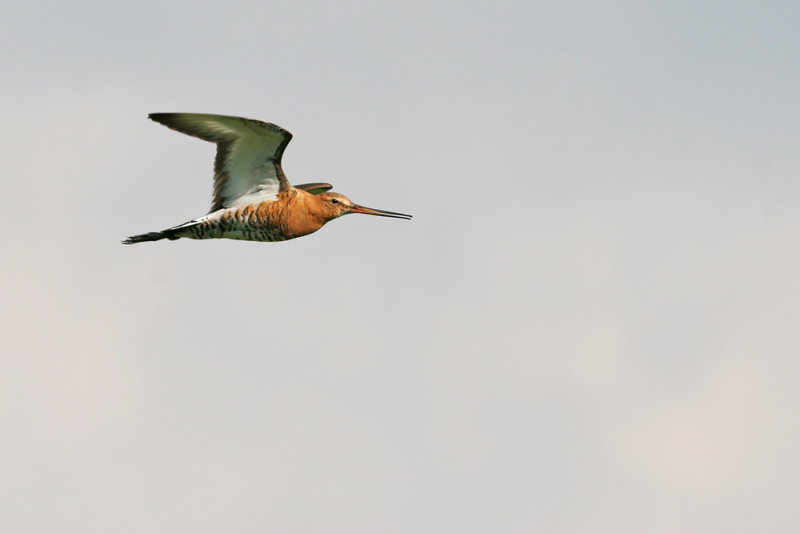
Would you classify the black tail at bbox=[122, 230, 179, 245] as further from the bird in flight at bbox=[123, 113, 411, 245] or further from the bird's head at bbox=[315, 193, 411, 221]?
the bird's head at bbox=[315, 193, 411, 221]

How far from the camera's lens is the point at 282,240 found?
24.9m

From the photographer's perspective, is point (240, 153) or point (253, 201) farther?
point (253, 201)

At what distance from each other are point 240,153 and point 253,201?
3.41ft

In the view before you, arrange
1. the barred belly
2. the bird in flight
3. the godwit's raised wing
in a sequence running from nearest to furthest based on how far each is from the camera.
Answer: the godwit's raised wing → the bird in flight → the barred belly

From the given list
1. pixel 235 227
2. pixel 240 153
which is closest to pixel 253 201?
pixel 235 227

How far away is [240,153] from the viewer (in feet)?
79.0

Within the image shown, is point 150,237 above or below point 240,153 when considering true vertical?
below

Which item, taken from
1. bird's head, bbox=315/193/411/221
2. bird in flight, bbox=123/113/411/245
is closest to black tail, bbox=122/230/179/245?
bird in flight, bbox=123/113/411/245

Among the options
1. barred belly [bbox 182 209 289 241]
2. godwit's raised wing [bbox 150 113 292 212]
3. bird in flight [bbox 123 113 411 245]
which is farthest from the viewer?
barred belly [bbox 182 209 289 241]

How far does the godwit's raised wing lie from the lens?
22.9 meters

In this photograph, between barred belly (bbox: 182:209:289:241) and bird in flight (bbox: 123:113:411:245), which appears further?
barred belly (bbox: 182:209:289:241)

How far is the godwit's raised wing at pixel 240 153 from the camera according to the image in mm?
22859

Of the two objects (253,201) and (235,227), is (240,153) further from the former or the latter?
(235,227)

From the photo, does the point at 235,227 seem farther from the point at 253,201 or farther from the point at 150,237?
the point at 150,237
